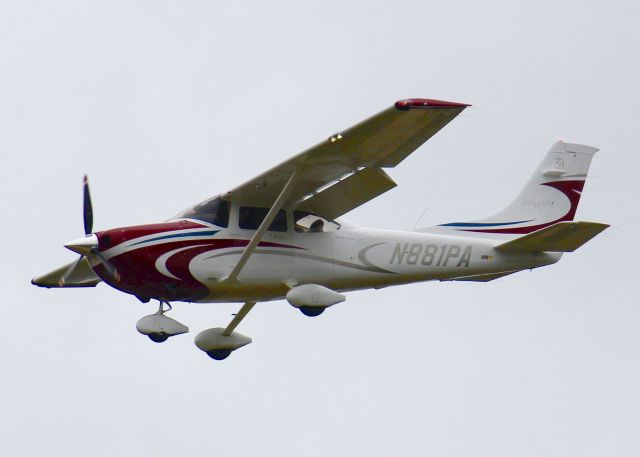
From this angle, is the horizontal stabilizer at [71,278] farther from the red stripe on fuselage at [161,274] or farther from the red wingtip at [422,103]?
the red wingtip at [422,103]

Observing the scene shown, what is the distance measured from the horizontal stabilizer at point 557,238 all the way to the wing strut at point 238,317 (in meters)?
4.01

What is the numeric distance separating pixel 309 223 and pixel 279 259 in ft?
2.65

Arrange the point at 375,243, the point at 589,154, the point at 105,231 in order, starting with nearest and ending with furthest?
1. the point at 105,231
2. the point at 375,243
3. the point at 589,154

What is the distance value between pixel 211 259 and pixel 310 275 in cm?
156

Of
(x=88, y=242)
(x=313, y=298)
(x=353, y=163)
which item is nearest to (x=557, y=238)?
(x=353, y=163)

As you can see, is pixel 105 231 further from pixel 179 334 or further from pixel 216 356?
pixel 216 356

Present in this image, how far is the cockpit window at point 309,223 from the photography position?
71.4 ft

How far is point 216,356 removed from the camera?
2333 cm

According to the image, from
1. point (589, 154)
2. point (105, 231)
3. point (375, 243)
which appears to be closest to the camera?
point (105, 231)

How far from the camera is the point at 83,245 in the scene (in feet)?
67.1

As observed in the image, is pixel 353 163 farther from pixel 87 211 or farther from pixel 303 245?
pixel 87 211

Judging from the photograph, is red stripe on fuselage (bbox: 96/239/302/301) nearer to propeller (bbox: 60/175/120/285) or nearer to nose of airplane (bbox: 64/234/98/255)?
propeller (bbox: 60/175/120/285)

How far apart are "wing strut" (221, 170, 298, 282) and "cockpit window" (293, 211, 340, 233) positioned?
83 cm

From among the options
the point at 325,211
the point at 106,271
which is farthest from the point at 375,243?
the point at 106,271
